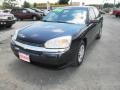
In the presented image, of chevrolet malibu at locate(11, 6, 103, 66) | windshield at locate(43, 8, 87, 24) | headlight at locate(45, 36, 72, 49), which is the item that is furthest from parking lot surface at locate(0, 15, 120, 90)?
windshield at locate(43, 8, 87, 24)

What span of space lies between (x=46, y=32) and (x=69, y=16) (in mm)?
1290

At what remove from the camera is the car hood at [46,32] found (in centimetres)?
365

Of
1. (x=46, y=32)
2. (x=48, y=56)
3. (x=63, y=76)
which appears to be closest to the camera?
(x=48, y=56)

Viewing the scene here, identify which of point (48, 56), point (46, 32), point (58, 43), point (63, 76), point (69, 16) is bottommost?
point (63, 76)

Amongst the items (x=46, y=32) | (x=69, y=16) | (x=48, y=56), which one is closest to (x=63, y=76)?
(x=48, y=56)

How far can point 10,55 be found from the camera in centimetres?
505

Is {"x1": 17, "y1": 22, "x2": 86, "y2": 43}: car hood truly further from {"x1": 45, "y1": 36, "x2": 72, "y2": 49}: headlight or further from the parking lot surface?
the parking lot surface

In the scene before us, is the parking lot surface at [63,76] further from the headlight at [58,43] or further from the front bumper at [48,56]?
the headlight at [58,43]

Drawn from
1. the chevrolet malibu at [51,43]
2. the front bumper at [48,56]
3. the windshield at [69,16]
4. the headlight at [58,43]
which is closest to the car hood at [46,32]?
the chevrolet malibu at [51,43]

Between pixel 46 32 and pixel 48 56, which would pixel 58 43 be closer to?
pixel 48 56

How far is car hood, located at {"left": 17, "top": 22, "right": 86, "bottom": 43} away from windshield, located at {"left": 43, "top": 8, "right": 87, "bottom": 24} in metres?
0.41

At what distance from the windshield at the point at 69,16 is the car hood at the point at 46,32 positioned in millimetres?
414

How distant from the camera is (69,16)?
4895 millimetres

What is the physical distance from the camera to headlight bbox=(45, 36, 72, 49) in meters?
3.48
